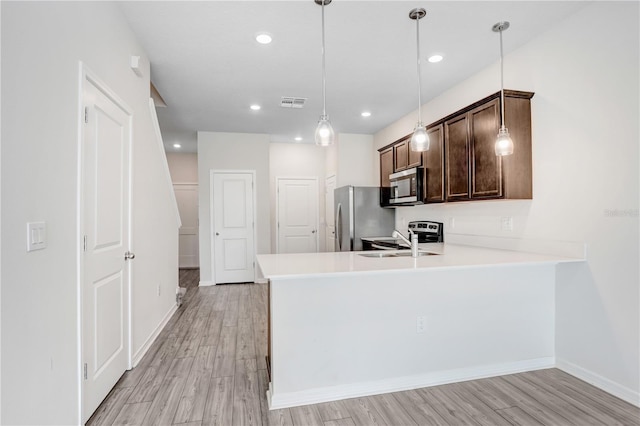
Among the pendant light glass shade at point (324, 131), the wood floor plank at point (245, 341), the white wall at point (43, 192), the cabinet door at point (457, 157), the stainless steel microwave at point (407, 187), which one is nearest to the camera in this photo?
the white wall at point (43, 192)

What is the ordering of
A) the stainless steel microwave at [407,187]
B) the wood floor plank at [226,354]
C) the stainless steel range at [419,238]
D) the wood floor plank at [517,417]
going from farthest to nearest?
1. the stainless steel range at [419,238]
2. the stainless steel microwave at [407,187]
3. the wood floor plank at [226,354]
4. the wood floor plank at [517,417]

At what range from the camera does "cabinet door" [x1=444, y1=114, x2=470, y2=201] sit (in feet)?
10.3

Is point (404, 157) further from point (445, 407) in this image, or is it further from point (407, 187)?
point (445, 407)

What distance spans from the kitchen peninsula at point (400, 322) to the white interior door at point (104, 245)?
99cm

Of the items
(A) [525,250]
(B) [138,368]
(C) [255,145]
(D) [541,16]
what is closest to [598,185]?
(A) [525,250]

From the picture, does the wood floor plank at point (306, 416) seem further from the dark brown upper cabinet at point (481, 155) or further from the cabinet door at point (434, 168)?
the cabinet door at point (434, 168)

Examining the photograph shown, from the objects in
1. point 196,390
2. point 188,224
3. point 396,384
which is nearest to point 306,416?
point 396,384

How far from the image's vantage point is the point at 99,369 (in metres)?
2.09

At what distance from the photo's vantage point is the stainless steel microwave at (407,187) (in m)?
3.97

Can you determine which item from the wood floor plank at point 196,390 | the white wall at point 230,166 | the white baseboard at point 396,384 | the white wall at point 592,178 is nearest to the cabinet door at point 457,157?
the white wall at point 592,178

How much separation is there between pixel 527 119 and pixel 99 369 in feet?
11.7

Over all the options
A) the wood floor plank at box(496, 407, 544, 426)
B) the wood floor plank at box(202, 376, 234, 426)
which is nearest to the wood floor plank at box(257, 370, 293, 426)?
the wood floor plank at box(202, 376, 234, 426)

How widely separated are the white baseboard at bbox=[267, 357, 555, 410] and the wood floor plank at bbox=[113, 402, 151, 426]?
2.43ft

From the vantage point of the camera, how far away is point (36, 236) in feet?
4.63
